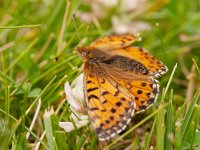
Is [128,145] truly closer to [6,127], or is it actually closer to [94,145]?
[94,145]

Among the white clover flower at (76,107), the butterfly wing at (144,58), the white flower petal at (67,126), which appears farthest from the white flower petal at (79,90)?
the butterfly wing at (144,58)

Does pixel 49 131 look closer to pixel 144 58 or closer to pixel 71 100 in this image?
pixel 71 100

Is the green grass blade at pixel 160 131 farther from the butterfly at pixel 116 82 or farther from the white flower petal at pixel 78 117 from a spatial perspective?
the white flower petal at pixel 78 117

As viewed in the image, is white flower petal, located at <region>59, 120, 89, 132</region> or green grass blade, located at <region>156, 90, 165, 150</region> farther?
white flower petal, located at <region>59, 120, 89, 132</region>

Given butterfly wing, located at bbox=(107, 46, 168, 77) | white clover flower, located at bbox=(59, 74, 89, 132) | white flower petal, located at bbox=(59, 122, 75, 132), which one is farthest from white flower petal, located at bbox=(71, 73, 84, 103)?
butterfly wing, located at bbox=(107, 46, 168, 77)

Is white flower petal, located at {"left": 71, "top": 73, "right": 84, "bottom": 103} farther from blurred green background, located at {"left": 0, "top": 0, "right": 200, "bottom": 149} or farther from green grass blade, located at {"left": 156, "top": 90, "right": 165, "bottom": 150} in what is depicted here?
green grass blade, located at {"left": 156, "top": 90, "right": 165, "bottom": 150}

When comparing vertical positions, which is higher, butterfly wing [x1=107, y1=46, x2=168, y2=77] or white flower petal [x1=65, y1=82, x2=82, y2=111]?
butterfly wing [x1=107, y1=46, x2=168, y2=77]

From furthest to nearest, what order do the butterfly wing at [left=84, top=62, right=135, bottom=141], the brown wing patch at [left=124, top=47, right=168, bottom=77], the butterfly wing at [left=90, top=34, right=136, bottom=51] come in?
the butterfly wing at [left=90, top=34, right=136, bottom=51], the brown wing patch at [left=124, top=47, right=168, bottom=77], the butterfly wing at [left=84, top=62, right=135, bottom=141]
